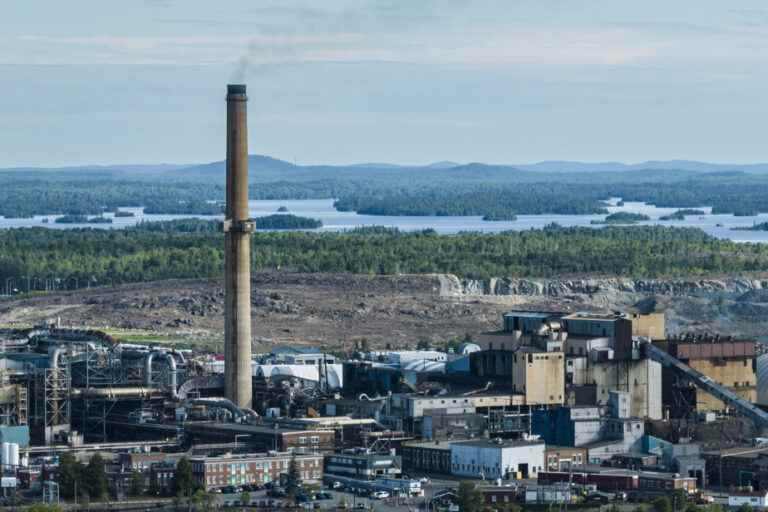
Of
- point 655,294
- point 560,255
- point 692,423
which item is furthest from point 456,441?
point 560,255

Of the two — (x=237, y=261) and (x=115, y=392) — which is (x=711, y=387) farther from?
(x=115, y=392)

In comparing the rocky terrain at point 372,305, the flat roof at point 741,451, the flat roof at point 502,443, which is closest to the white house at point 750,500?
the flat roof at point 741,451

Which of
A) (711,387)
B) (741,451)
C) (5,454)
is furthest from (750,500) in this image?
(5,454)

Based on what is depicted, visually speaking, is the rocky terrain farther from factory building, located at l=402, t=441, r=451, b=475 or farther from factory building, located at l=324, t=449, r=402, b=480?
factory building, located at l=324, t=449, r=402, b=480

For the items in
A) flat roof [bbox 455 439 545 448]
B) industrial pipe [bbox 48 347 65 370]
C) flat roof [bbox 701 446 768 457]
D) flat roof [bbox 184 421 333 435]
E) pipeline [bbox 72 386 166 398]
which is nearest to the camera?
flat roof [bbox 455 439 545 448]

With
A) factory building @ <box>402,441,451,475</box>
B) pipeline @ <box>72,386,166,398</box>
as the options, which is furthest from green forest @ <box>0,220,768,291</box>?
factory building @ <box>402,441,451,475</box>
